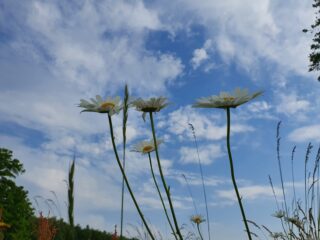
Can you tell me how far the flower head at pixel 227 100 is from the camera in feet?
9.11

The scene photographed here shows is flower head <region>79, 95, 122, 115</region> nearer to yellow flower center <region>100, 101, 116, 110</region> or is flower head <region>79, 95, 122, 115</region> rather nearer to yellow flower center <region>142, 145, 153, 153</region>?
yellow flower center <region>100, 101, 116, 110</region>

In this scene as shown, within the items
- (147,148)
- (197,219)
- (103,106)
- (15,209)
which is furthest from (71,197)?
(15,209)

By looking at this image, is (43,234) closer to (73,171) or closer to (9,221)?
(73,171)

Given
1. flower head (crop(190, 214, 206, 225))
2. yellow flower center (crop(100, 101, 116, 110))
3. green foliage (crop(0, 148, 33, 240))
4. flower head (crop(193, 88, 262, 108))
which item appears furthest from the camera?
green foliage (crop(0, 148, 33, 240))

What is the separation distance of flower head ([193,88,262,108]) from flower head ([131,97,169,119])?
0.40m

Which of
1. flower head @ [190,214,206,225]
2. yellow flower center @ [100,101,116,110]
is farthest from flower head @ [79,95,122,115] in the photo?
flower head @ [190,214,206,225]

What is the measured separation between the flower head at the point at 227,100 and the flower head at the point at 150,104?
1.31 ft

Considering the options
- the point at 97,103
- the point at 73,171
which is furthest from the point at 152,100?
the point at 73,171

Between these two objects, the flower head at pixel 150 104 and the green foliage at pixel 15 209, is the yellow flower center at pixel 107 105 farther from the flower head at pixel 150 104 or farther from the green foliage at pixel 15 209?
the green foliage at pixel 15 209

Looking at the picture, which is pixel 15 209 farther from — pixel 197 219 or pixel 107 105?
pixel 107 105

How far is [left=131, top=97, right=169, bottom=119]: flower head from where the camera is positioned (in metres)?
3.21

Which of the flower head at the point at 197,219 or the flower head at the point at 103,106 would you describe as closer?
the flower head at the point at 103,106

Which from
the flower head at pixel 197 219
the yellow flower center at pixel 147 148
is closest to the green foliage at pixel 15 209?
the flower head at pixel 197 219

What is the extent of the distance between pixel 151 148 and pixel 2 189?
769cm
